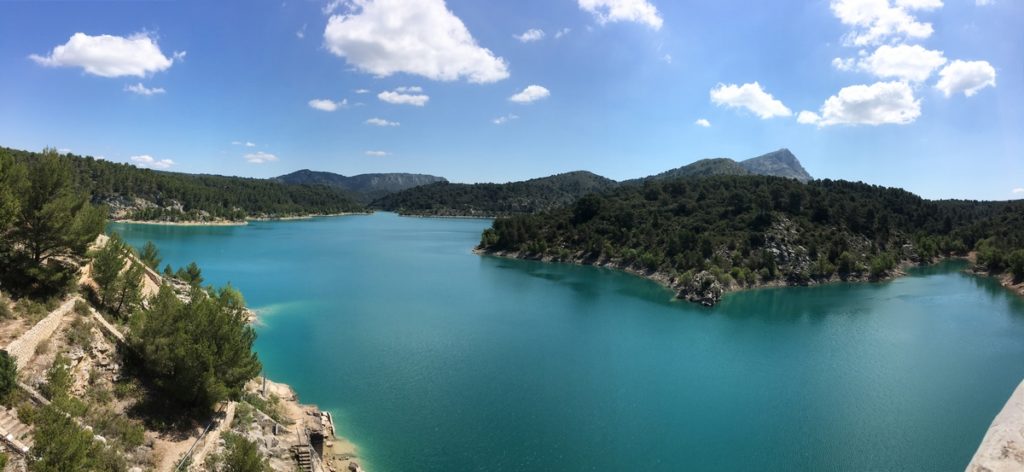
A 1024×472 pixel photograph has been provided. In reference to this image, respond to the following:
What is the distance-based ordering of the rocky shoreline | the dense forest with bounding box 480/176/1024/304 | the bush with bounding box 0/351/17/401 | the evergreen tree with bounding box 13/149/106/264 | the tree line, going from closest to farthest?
1. the bush with bounding box 0/351/17/401
2. the evergreen tree with bounding box 13/149/106/264
3. the rocky shoreline
4. the dense forest with bounding box 480/176/1024/304
5. the tree line

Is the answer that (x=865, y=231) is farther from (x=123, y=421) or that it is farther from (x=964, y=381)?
(x=123, y=421)

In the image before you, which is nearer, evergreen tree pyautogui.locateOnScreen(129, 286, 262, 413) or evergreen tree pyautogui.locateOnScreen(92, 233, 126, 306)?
evergreen tree pyautogui.locateOnScreen(129, 286, 262, 413)

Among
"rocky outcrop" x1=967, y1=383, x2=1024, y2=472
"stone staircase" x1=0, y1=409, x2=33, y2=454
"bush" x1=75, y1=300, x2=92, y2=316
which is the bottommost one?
"stone staircase" x1=0, y1=409, x2=33, y2=454

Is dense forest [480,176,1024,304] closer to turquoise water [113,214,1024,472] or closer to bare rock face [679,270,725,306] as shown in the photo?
bare rock face [679,270,725,306]

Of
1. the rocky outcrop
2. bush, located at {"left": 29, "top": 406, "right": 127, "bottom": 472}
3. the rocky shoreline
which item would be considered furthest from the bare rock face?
bush, located at {"left": 29, "top": 406, "right": 127, "bottom": 472}

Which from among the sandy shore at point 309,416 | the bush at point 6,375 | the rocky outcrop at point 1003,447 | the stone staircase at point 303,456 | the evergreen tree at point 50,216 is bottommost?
the sandy shore at point 309,416

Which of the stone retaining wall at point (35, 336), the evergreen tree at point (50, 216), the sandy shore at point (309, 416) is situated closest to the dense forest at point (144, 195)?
the evergreen tree at point (50, 216)

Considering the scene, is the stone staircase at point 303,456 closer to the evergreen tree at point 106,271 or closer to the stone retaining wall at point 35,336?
the stone retaining wall at point 35,336
